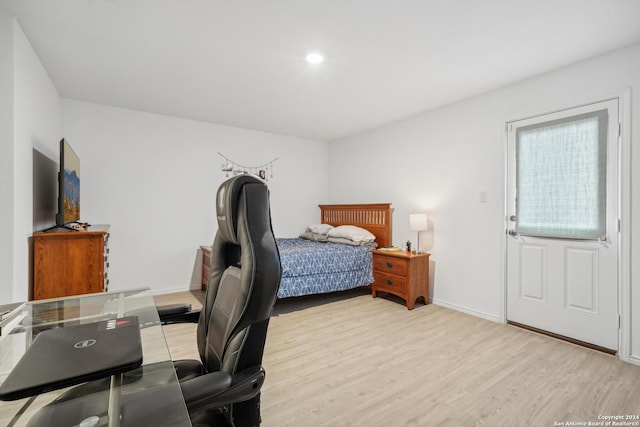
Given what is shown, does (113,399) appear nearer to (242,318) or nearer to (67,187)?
(242,318)

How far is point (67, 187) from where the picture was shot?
8.84 ft

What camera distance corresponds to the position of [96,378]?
795 millimetres

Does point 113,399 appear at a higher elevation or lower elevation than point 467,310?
higher

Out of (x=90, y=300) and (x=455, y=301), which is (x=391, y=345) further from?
(x=90, y=300)

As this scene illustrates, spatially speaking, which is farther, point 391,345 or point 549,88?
point 549,88

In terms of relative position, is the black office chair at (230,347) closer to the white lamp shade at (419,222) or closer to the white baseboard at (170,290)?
the white lamp shade at (419,222)

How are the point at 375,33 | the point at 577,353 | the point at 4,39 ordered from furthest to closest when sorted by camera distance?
the point at 577,353
the point at 375,33
the point at 4,39

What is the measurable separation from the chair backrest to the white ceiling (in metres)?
1.54

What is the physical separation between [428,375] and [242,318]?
68.1 inches

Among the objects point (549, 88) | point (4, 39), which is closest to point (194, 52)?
point (4, 39)

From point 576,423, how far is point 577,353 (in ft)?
3.54

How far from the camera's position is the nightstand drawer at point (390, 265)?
143 inches

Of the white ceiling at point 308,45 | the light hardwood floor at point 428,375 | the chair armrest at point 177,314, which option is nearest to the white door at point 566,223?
the light hardwood floor at point 428,375

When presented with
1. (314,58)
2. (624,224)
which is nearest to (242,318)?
(314,58)
